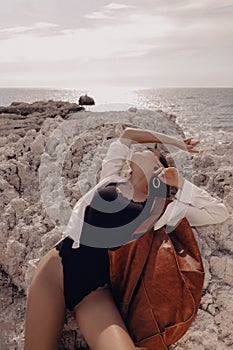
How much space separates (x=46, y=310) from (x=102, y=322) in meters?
0.28

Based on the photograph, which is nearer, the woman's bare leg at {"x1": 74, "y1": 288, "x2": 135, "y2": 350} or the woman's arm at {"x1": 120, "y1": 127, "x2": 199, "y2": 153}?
the woman's bare leg at {"x1": 74, "y1": 288, "x2": 135, "y2": 350}

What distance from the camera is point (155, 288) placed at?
2043mm

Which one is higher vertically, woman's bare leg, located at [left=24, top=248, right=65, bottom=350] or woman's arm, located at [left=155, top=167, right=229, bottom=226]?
woman's arm, located at [left=155, top=167, right=229, bottom=226]

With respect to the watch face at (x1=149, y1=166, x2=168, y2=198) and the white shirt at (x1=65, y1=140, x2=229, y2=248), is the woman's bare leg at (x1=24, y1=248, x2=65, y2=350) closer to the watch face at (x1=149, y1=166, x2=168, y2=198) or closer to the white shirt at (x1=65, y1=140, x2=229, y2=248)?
the white shirt at (x1=65, y1=140, x2=229, y2=248)

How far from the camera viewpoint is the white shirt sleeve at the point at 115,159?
2551 mm

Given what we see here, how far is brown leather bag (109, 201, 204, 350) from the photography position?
2033 mm

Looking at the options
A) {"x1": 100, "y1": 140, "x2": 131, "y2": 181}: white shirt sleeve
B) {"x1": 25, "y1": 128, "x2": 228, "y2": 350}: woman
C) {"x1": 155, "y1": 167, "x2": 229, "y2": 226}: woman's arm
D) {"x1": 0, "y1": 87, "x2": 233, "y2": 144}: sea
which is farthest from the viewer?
{"x1": 0, "y1": 87, "x2": 233, "y2": 144}: sea

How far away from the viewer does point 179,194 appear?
2.36 metres

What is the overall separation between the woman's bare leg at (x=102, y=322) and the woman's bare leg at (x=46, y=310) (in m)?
0.10

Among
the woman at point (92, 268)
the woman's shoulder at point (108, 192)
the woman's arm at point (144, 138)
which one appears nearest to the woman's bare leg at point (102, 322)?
the woman at point (92, 268)

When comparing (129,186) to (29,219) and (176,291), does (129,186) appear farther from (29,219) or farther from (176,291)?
(29,219)

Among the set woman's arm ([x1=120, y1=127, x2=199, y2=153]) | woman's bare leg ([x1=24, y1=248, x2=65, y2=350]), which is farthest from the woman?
woman's arm ([x1=120, y1=127, x2=199, y2=153])

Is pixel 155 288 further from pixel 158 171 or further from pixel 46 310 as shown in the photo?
pixel 158 171

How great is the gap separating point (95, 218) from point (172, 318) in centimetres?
55
